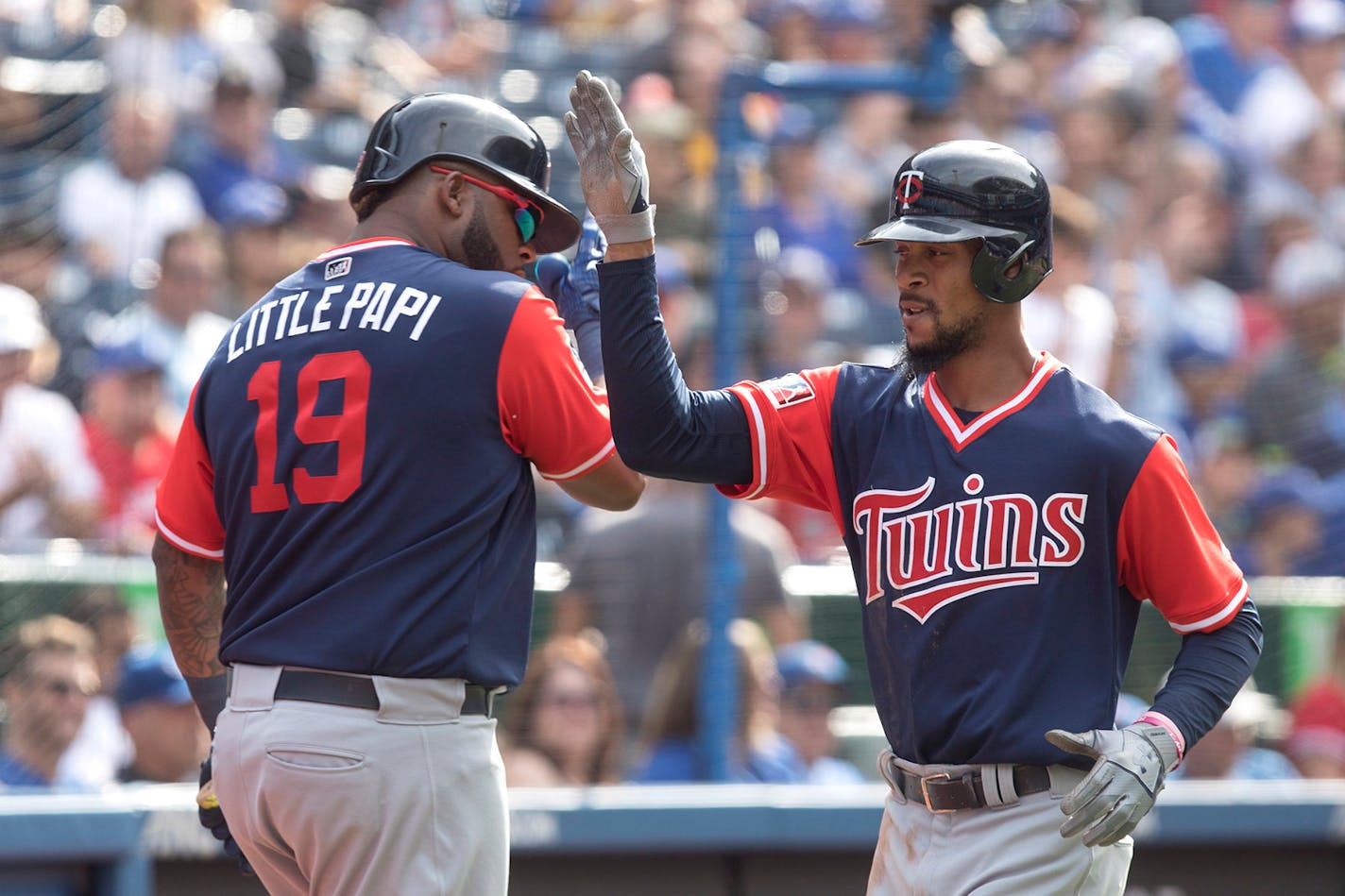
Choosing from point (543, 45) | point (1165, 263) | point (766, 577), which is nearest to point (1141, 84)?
point (1165, 263)

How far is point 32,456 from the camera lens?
5.43 metres

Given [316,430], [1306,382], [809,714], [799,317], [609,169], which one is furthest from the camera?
[1306,382]

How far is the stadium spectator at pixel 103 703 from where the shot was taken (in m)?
4.77

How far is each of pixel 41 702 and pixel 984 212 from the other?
3.10 metres

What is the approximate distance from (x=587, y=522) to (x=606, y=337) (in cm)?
266

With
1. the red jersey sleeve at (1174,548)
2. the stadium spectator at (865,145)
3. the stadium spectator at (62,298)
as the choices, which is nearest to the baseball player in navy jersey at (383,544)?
the red jersey sleeve at (1174,548)

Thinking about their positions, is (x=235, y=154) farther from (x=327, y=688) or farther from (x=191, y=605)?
(x=327, y=688)

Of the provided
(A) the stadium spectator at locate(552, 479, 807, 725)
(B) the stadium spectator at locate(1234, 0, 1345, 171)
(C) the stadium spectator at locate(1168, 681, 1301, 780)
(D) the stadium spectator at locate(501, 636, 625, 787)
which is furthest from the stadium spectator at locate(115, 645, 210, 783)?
(B) the stadium spectator at locate(1234, 0, 1345, 171)

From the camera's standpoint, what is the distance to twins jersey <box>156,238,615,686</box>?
9.13ft

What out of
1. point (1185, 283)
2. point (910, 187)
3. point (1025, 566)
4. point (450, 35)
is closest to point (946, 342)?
point (910, 187)

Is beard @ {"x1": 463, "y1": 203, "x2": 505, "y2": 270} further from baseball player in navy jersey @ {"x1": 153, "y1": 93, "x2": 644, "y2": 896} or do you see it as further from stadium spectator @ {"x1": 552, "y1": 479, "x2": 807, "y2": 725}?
stadium spectator @ {"x1": 552, "y1": 479, "x2": 807, "y2": 725}

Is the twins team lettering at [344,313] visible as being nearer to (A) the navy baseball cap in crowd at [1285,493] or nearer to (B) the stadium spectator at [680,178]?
(B) the stadium spectator at [680,178]

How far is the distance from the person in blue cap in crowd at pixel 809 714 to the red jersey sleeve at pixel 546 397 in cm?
248

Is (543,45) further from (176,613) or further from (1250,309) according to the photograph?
(176,613)
